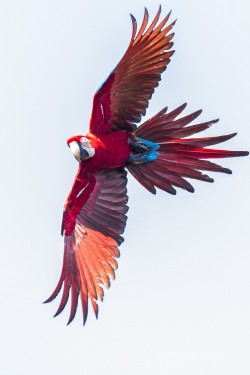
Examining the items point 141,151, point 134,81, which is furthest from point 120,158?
point 134,81

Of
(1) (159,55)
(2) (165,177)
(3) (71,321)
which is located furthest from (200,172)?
(3) (71,321)

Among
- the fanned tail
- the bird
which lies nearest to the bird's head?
the bird

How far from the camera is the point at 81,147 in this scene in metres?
10.6

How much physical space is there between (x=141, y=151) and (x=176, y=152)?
0.33 meters

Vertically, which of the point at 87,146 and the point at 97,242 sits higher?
the point at 87,146

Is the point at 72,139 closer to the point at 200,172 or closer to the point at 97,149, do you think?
the point at 97,149

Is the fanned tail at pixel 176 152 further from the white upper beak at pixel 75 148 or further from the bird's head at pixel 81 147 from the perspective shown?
the white upper beak at pixel 75 148

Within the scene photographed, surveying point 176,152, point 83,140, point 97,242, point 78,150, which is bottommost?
point 97,242

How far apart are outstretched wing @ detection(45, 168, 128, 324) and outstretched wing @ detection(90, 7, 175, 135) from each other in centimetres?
60

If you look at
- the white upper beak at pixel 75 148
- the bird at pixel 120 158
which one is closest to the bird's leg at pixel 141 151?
the bird at pixel 120 158

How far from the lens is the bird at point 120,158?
10.5 m

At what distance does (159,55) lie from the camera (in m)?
10.5

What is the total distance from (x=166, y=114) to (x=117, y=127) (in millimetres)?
474

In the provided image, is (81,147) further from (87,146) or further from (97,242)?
(97,242)
